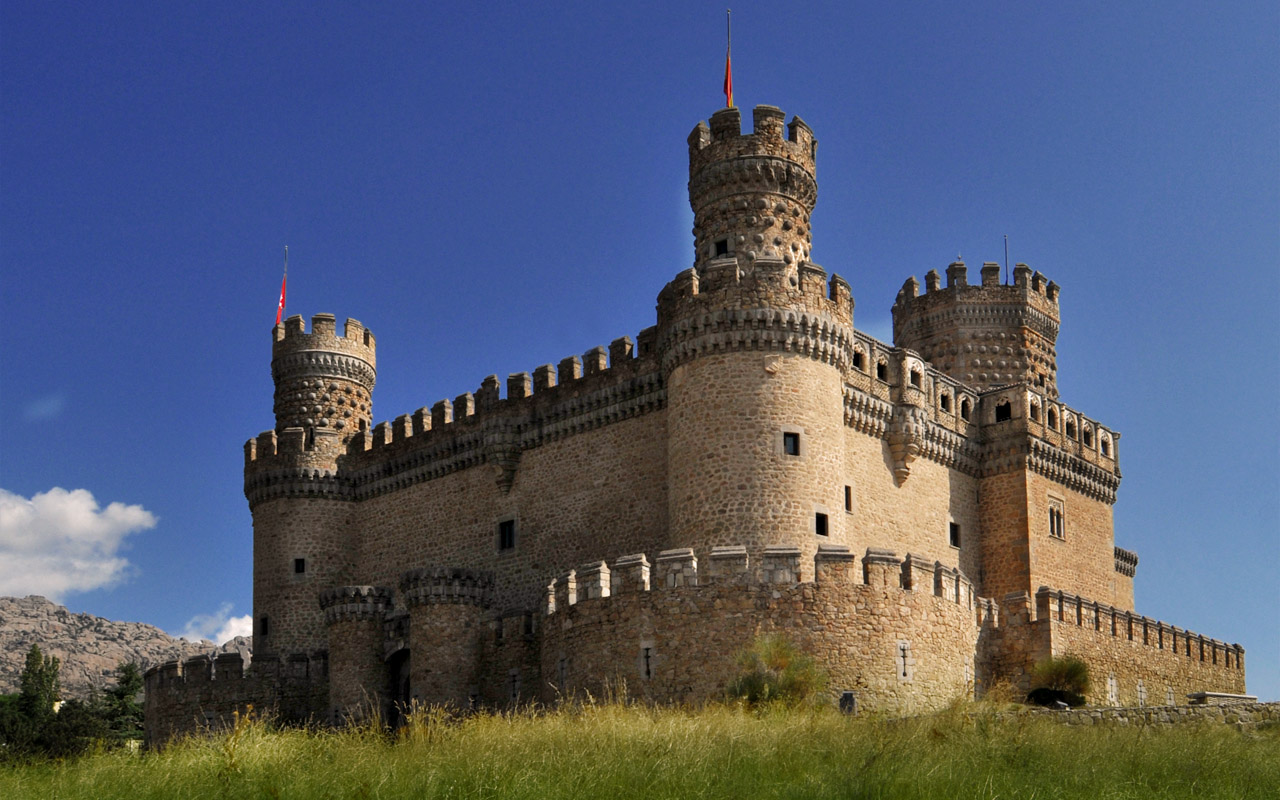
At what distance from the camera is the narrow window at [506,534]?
33438 millimetres

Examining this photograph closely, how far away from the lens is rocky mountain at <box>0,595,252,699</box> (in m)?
73.2

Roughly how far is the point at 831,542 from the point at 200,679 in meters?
15.4

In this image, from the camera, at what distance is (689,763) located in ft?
52.6

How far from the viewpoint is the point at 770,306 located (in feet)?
89.1

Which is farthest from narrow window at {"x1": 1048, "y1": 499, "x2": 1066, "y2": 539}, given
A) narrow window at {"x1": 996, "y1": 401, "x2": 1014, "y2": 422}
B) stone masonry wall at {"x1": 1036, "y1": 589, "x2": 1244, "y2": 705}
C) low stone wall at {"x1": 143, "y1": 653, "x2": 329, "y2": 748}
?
low stone wall at {"x1": 143, "y1": 653, "x2": 329, "y2": 748}

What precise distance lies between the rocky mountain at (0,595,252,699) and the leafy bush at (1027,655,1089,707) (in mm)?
51306

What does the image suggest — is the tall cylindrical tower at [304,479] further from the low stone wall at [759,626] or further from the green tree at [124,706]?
the green tree at [124,706]

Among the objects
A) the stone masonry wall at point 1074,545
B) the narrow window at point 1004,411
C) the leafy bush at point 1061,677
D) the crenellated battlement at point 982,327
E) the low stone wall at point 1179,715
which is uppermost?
the crenellated battlement at point 982,327

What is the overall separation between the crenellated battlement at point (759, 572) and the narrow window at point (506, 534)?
9.09 m

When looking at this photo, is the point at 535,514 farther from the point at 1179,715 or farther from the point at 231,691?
the point at 1179,715

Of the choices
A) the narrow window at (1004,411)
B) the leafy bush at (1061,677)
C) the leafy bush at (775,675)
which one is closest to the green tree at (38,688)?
the narrow window at (1004,411)

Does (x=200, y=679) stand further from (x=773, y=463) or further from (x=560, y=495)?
(x=773, y=463)

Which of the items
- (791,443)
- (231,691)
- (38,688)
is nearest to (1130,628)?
(791,443)

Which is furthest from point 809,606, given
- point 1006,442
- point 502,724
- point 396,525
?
point 396,525
